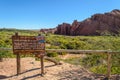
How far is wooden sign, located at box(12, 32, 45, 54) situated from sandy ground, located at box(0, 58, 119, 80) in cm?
90

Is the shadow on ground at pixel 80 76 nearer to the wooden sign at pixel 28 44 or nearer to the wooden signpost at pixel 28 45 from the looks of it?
the wooden signpost at pixel 28 45

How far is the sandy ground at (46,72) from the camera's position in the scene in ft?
33.3

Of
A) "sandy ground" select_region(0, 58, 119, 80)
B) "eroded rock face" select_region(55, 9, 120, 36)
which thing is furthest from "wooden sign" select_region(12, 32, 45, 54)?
"eroded rock face" select_region(55, 9, 120, 36)

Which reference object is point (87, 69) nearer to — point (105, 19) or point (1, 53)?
point (1, 53)

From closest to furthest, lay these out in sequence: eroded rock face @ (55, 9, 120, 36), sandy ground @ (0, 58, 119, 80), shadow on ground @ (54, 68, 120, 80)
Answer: sandy ground @ (0, 58, 119, 80) → shadow on ground @ (54, 68, 120, 80) → eroded rock face @ (55, 9, 120, 36)

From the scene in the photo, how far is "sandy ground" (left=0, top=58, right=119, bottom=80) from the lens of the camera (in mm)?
10156

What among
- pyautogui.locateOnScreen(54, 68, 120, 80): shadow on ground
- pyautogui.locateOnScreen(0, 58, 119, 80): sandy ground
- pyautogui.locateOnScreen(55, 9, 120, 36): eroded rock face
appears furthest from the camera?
pyautogui.locateOnScreen(55, 9, 120, 36): eroded rock face

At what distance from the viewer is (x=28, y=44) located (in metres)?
10.5

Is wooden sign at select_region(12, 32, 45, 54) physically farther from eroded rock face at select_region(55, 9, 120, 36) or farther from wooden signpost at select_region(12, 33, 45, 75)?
eroded rock face at select_region(55, 9, 120, 36)

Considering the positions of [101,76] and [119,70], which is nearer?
[101,76]

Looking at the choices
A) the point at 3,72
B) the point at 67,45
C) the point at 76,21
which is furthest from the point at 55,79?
the point at 76,21

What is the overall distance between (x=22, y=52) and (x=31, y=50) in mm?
377

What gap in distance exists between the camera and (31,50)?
413 inches

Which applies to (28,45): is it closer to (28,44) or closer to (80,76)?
(28,44)
